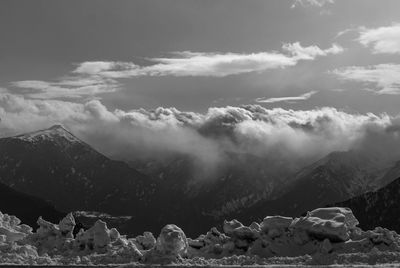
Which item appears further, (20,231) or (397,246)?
(20,231)

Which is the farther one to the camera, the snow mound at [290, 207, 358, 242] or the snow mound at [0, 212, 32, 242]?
the snow mound at [0, 212, 32, 242]

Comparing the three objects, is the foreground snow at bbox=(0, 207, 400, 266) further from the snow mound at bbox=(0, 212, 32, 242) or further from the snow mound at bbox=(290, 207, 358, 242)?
the snow mound at bbox=(0, 212, 32, 242)

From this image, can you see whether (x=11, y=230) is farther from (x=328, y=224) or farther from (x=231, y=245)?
(x=328, y=224)

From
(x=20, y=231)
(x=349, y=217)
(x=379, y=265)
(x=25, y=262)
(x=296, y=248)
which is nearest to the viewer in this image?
(x=379, y=265)

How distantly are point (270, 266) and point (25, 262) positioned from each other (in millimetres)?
28628

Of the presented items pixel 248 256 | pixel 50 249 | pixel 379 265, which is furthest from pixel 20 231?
pixel 379 265

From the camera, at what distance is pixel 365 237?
73500 mm

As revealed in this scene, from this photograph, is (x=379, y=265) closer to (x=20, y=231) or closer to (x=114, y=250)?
(x=114, y=250)

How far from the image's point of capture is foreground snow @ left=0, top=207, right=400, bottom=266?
225 ft

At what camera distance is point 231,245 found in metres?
77.2

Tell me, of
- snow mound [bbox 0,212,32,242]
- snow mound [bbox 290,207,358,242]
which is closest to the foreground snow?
snow mound [bbox 290,207,358,242]

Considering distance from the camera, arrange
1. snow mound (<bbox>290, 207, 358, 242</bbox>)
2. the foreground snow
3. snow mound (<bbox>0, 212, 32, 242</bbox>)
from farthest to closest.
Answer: snow mound (<bbox>0, 212, 32, 242</bbox>), snow mound (<bbox>290, 207, 358, 242</bbox>), the foreground snow

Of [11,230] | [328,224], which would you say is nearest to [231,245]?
[328,224]

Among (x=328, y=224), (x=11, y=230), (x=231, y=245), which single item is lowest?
(x=231, y=245)
